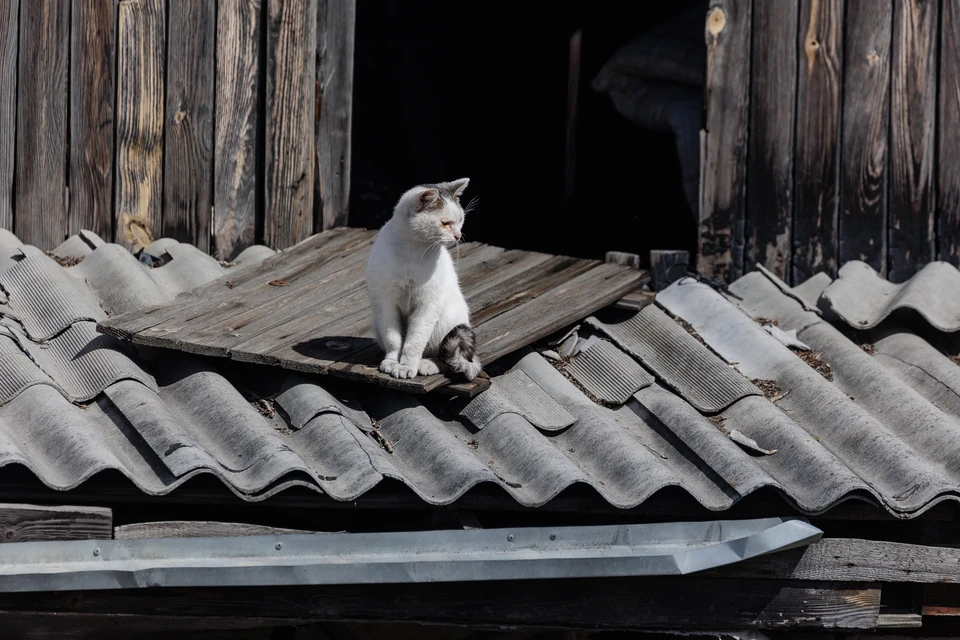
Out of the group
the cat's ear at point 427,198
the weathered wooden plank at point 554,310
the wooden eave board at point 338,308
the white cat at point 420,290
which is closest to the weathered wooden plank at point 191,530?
the wooden eave board at point 338,308

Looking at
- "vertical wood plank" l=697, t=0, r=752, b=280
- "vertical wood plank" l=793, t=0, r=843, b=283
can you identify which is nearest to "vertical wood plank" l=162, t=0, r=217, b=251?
"vertical wood plank" l=697, t=0, r=752, b=280

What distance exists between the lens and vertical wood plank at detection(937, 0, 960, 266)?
5.27 metres

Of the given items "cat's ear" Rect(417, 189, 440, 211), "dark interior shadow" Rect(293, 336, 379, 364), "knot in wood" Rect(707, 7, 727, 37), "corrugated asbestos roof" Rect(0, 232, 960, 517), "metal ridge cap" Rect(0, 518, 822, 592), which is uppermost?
"knot in wood" Rect(707, 7, 727, 37)

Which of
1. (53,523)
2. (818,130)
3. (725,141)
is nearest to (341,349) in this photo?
(53,523)

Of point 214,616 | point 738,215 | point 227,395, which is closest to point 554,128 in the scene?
point 738,215

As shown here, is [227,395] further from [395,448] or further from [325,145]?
[325,145]

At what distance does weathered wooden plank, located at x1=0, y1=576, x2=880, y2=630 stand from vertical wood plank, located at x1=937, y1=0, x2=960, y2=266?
2368 millimetres

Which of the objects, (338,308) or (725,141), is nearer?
(338,308)

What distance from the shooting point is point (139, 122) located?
206 inches

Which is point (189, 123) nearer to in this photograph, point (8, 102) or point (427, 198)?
point (8, 102)

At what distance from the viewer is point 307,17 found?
5.32 m

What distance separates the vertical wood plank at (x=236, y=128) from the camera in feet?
17.3

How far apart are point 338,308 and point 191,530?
1464 mm

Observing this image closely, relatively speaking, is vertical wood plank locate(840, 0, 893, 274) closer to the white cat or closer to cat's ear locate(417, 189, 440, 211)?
the white cat
